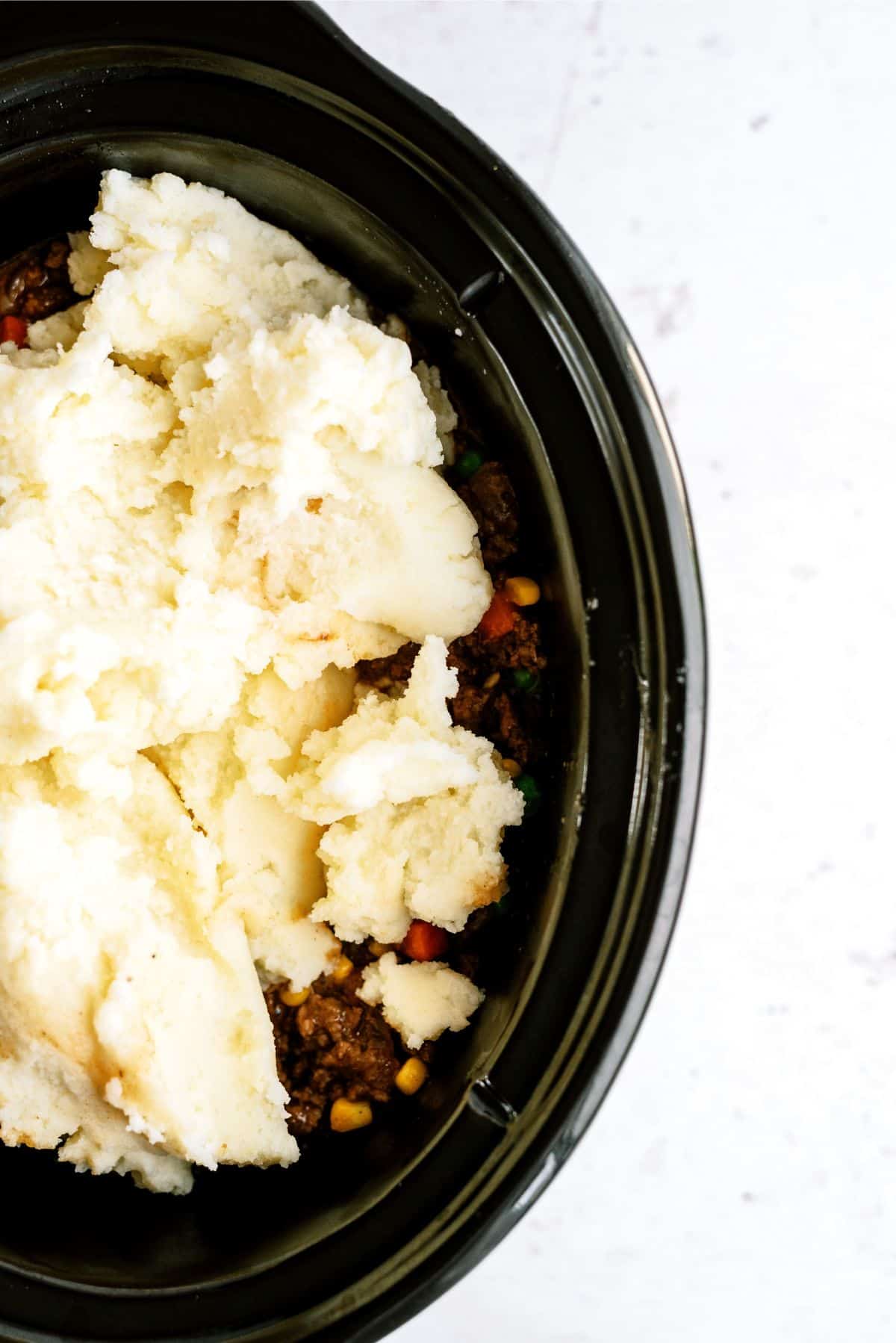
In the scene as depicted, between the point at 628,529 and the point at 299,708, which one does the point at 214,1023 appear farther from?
the point at 628,529

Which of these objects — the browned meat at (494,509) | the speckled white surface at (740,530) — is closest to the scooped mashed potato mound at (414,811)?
the browned meat at (494,509)

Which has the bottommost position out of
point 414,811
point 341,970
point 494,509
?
point 341,970

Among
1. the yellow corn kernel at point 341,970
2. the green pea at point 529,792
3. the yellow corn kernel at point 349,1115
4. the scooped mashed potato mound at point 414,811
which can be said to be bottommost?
the yellow corn kernel at point 349,1115

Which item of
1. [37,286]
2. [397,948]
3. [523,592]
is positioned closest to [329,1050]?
[397,948]

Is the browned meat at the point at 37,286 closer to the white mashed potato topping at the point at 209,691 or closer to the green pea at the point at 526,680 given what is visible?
the white mashed potato topping at the point at 209,691

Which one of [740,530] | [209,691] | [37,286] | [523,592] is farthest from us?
[740,530]

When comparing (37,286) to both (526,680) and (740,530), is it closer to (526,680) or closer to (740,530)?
(526,680)

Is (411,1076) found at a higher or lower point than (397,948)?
lower

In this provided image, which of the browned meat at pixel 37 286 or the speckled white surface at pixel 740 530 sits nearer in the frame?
the browned meat at pixel 37 286
